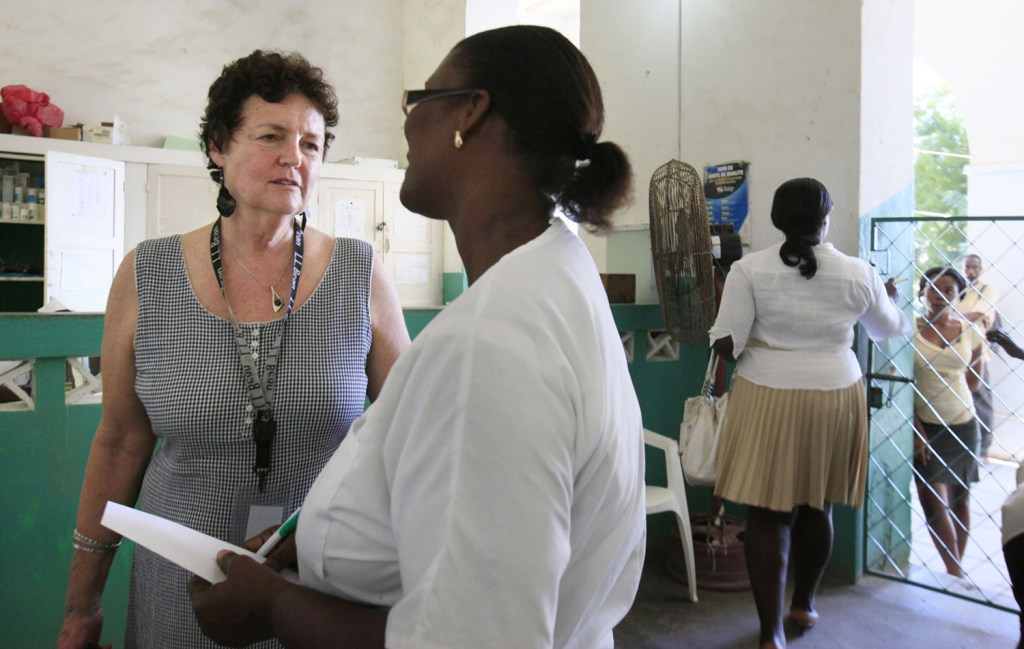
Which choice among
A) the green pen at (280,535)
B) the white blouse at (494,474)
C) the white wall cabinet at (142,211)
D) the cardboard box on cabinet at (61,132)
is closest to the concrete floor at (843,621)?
the green pen at (280,535)

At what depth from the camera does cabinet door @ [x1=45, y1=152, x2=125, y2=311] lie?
5320mm

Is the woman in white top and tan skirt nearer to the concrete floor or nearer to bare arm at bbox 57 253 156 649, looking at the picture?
the concrete floor

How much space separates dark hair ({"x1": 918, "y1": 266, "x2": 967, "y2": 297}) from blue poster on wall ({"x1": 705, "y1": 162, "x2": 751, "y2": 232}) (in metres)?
0.87

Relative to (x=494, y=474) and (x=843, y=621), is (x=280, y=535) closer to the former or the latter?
(x=494, y=474)

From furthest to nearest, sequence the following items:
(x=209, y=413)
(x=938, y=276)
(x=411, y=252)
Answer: (x=411, y=252), (x=938, y=276), (x=209, y=413)

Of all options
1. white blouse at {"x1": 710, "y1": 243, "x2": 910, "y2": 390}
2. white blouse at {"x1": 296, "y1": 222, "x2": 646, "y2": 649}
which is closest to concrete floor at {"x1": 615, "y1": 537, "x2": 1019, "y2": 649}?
white blouse at {"x1": 710, "y1": 243, "x2": 910, "y2": 390}

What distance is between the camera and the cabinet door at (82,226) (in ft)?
17.5

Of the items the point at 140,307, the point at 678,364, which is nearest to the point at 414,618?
the point at 140,307

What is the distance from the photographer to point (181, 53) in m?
6.69

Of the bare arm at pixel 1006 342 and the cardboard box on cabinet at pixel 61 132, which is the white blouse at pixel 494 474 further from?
the cardboard box on cabinet at pixel 61 132

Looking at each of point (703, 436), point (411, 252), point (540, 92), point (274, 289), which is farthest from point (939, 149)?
point (540, 92)

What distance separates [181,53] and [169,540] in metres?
6.77

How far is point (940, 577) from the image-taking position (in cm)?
339

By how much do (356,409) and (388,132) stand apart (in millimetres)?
6780
